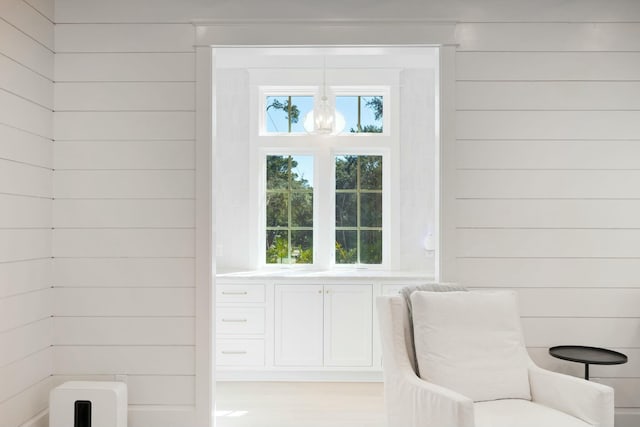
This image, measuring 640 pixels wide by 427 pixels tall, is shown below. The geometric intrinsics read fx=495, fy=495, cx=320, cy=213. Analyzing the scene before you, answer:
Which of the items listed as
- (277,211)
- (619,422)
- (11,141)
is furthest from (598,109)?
(11,141)

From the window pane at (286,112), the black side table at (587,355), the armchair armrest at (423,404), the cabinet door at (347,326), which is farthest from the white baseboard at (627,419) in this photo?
the window pane at (286,112)

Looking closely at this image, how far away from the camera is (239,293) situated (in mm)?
3926

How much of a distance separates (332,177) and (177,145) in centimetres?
188

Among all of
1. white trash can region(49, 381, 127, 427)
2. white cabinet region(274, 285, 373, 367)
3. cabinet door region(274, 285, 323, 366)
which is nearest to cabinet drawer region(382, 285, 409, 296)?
white cabinet region(274, 285, 373, 367)

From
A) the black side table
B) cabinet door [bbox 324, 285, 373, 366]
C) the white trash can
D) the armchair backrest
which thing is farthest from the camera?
cabinet door [bbox 324, 285, 373, 366]

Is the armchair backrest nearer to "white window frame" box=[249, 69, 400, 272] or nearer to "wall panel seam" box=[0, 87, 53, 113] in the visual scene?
"white window frame" box=[249, 69, 400, 272]

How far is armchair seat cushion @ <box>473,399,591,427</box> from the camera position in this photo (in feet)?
6.68

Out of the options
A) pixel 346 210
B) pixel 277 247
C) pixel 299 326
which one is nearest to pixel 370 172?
pixel 346 210

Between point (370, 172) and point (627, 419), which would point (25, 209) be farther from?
point (627, 419)

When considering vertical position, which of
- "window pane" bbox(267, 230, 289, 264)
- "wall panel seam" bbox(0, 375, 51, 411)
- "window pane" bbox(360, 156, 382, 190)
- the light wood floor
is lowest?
the light wood floor

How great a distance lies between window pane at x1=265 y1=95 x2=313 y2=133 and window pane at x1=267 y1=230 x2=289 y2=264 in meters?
0.95

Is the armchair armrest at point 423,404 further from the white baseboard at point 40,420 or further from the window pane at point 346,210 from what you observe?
the window pane at point 346,210

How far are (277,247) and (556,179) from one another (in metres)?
2.49

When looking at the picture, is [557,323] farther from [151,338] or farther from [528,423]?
[151,338]
